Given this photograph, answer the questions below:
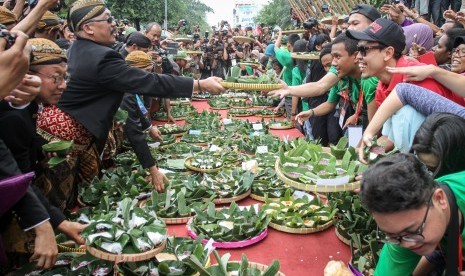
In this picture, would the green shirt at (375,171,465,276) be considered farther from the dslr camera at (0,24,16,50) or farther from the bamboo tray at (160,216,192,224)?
the dslr camera at (0,24,16,50)

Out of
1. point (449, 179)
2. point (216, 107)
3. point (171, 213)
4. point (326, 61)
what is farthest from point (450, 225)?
point (216, 107)

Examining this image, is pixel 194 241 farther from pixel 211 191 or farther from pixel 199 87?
pixel 199 87

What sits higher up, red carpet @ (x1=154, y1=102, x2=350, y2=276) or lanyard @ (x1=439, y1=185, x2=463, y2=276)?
lanyard @ (x1=439, y1=185, x2=463, y2=276)

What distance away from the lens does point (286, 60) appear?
571cm

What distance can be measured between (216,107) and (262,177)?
3.41 metres

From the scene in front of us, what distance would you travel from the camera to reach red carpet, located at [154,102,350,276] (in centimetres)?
195

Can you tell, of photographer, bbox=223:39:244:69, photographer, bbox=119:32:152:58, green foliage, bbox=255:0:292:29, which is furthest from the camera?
green foliage, bbox=255:0:292:29

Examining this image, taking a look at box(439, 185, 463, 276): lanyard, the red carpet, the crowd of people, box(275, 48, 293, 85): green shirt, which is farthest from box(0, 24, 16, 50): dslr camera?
box(275, 48, 293, 85): green shirt

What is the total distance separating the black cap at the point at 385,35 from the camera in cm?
227

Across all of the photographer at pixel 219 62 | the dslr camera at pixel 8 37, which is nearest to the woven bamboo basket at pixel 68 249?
the dslr camera at pixel 8 37

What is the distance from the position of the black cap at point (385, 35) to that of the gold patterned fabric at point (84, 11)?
1.54 metres

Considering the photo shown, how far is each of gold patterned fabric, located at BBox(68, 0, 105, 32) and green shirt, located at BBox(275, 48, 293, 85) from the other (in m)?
3.48

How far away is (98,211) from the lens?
227cm

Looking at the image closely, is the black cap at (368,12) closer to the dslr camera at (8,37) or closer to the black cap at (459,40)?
the black cap at (459,40)
